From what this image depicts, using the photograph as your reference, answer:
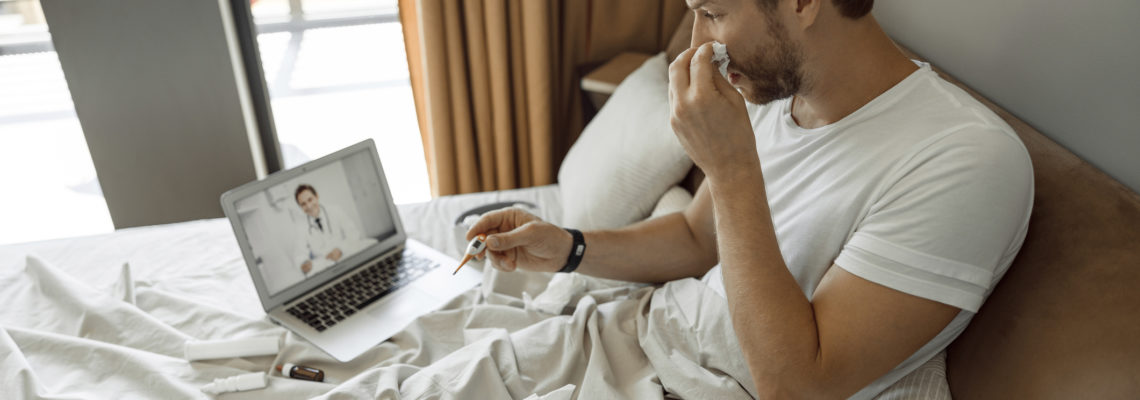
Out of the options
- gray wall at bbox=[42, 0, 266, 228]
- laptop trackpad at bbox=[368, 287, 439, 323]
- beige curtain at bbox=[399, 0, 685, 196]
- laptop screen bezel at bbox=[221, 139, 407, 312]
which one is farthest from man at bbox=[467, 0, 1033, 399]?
gray wall at bbox=[42, 0, 266, 228]

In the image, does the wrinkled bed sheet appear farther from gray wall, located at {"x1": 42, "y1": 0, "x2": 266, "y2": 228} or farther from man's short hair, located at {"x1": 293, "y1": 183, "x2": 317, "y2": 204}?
gray wall, located at {"x1": 42, "y1": 0, "x2": 266, "y2": 228}

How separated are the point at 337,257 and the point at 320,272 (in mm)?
45

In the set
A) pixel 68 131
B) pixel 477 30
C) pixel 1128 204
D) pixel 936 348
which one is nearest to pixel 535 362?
pixel 936 348

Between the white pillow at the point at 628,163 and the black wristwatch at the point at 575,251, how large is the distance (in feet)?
1.00

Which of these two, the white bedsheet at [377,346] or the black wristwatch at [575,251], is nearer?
the white bedsheet at [377,346]

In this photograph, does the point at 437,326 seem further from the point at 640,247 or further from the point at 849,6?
the point at 849,6

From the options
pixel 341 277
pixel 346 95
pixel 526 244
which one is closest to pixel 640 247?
pixel 526 244

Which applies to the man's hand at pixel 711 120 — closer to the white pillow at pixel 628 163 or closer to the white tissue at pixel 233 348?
the white pillow at pixel 628 163

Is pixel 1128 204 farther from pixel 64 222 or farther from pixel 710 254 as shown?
pixel 64 222

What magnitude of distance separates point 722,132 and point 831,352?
0.29 metres

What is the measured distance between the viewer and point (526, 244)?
1.21 metres

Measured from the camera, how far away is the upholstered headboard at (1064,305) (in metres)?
0.77

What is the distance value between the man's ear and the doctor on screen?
3.10 feet

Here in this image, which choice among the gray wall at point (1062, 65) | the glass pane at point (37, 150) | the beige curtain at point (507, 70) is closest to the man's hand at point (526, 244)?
the gray wall at point (1062, 65)
